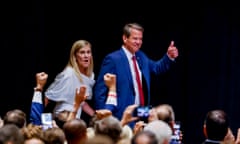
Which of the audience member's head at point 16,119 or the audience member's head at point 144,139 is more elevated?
the audience member's head at point 144,139

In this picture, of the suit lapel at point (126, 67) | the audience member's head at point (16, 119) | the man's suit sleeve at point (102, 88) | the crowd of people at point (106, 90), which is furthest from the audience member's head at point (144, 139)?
the suit lapel at point (126, 67)

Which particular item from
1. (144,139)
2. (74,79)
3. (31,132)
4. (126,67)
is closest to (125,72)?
(126,67)

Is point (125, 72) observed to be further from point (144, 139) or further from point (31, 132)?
point (144, 139)

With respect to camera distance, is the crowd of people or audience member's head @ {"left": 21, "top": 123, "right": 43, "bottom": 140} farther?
the crowd of people

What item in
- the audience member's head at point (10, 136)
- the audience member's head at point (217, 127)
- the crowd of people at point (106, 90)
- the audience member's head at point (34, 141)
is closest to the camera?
the audience member's head at point (10, 136)

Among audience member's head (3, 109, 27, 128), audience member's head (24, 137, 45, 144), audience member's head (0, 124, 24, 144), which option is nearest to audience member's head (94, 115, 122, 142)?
audience member's head (24, 137, 45, 144)

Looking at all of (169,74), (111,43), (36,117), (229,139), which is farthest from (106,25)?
(229,139)

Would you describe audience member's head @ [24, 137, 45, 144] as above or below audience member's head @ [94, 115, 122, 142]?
Result: below

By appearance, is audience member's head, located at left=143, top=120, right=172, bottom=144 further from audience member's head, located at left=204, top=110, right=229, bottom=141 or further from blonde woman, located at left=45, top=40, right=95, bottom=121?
blonde woman, located at left=45, top=40, right=95, bottom=121

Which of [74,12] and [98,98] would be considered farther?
[74,12]

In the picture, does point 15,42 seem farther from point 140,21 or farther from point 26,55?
point 140,21

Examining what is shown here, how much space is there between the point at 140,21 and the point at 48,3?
2.94 feet

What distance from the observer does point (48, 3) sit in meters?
7.79

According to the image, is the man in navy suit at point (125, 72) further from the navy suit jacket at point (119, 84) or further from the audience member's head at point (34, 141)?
the audience member's head at point (34, 141)
